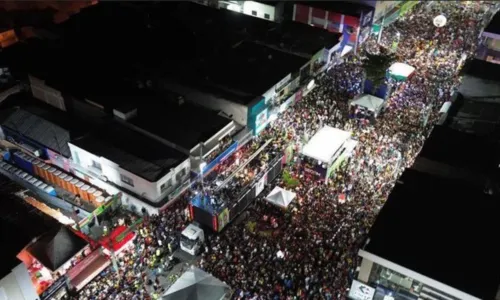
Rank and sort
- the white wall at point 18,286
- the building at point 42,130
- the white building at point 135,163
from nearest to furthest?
the white wall at point 18,286
the white building at point 135,163
the building at point 42,130

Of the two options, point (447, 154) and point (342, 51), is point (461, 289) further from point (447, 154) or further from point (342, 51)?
point (342, 51)

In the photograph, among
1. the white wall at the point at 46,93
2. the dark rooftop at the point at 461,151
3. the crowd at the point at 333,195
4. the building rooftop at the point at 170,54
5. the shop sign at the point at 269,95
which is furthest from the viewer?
the building rooftop at the point at 170,54

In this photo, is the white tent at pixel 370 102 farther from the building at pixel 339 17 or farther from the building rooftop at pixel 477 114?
the building at pixel 339 17

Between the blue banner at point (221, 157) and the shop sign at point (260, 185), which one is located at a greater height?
the blue banner at point (221, 157)

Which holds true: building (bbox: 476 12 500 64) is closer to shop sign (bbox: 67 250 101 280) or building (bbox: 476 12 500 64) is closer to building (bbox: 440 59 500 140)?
building (bbox: 440 59 500 140)

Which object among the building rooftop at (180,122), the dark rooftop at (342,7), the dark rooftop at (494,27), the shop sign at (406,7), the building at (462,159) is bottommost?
the building rooftop at (180,122)

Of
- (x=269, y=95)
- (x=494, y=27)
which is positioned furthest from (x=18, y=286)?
(x=494, y=27)

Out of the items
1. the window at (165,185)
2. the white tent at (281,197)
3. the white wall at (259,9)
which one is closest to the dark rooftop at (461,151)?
the white tent at (281,197)
